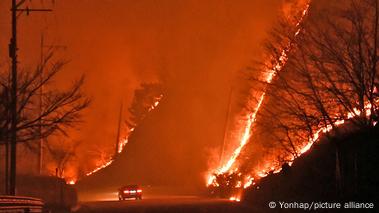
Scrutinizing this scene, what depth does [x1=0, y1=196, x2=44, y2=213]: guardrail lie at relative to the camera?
2416 centimetres

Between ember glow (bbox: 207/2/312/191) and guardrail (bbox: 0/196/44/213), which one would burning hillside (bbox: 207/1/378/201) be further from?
guardrail (bbox: 0/196/44/213)

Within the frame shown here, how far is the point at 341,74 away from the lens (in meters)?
31.4

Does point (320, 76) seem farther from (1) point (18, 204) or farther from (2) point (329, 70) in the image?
(1) point (18, 204)

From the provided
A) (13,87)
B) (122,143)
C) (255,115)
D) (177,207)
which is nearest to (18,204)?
(13,87)

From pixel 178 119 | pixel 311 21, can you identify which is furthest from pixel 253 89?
pixel 178 119

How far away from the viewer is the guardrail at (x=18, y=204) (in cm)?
2416

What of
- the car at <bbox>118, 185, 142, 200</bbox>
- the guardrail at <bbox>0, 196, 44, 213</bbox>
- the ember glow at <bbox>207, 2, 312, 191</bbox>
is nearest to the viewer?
the guardrail at <bbox>0, 196, 44, 213</bbox>

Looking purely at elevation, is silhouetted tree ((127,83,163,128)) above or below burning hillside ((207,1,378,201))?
above

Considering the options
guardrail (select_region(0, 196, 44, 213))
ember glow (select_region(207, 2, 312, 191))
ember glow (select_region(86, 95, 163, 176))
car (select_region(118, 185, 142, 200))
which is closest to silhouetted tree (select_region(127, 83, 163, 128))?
ember glow (select_region(86, 95, 163, 176))

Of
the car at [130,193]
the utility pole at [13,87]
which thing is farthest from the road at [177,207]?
the car at [130,193]

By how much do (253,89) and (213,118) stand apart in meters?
42.9

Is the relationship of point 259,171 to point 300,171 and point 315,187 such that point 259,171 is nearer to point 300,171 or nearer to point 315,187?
point 300,171

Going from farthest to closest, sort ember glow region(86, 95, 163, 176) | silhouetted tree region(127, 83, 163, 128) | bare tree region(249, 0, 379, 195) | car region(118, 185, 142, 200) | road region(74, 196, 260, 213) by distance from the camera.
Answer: silhouetted tree region(127, 83, 163, 128) < ember glow region(86, 95, 163, 176) < car region(118, 185, 142, 200) < road region(74, 196, 260, 213) < bare tree region(249, 0, 379, 195)

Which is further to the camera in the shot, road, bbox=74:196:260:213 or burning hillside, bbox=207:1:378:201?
road, bbox=74:196:260:213
